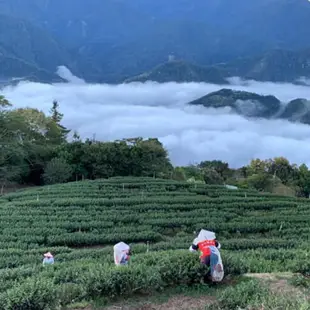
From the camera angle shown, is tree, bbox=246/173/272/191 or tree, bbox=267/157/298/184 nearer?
tree, bbox=246/173/272/191

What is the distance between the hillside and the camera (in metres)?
8.45

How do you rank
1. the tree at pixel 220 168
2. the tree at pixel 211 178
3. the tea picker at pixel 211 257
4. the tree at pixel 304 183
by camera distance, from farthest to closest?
the tree at pixel 220 168 < the tree at pixel 304 183 < the tree at pixel 211 178 < the tea picker at pixel 211 257

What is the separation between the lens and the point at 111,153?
49125 millimetres

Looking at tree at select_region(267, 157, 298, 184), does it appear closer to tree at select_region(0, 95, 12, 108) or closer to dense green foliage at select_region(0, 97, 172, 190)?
dense green foliage at select_region(0, 97, 172, 190)

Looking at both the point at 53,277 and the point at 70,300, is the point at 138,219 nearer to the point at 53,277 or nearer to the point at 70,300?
the point at 53,277

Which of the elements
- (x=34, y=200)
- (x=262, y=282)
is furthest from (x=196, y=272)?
(x=34, y=200)

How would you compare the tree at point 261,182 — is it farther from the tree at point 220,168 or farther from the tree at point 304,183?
the tree at point 220,168

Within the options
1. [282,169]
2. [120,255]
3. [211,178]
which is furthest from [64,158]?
[282,169]

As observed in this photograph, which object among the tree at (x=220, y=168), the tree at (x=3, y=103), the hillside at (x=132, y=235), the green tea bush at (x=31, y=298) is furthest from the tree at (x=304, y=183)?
the green tea bush at (x=31, y=298)

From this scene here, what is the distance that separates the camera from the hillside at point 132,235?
845 cm

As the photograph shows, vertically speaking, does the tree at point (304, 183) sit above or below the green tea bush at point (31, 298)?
below

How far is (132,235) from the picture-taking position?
67.4 feet

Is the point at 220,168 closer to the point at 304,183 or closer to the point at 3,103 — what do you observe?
the point at 304,183

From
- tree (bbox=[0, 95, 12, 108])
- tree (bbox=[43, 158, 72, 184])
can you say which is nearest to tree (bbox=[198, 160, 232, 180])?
tree (bbox=[43, 158, 72, 184])
